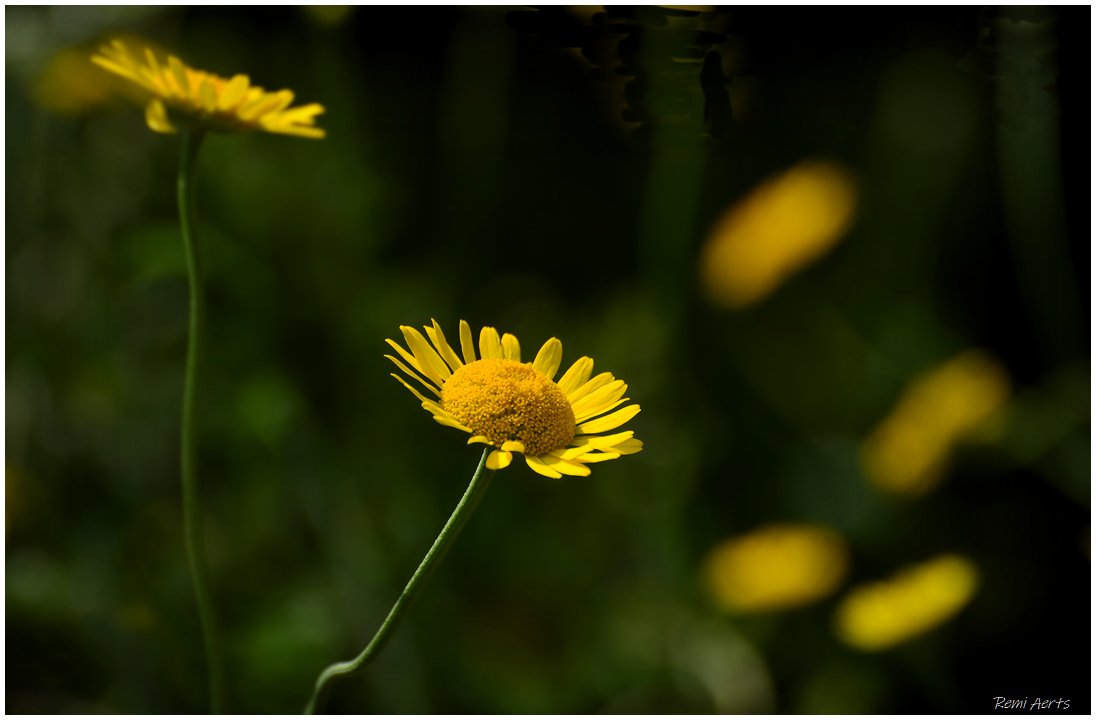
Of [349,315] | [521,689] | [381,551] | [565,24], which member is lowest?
[521,689]

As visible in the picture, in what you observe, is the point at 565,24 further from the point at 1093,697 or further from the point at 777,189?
the point at 1093,697

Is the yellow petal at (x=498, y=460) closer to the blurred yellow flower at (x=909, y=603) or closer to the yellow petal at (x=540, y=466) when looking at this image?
the yellow petal at (x=540, y=466)

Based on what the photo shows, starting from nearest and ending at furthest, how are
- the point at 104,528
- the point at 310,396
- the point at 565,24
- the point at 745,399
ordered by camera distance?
1. the point at 565,24
2. the point at 104,528
3. the point at 310,396
4. the point at 745,399

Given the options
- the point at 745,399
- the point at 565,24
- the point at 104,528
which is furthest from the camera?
the point at 745,399

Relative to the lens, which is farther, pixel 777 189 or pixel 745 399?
pixel 745 399

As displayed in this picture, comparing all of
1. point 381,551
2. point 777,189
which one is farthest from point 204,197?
point 777,189

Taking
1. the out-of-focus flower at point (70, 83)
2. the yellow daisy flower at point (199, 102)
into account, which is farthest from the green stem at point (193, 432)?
the out-of-focus flower at point (70, 83)

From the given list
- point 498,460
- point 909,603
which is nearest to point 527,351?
point 909,603
